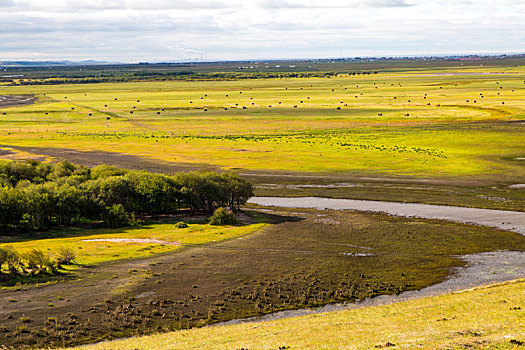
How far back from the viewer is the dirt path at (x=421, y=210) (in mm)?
64188

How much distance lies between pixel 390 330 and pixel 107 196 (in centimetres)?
4270

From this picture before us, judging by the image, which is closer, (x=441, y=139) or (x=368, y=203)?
(x=368, y=203)

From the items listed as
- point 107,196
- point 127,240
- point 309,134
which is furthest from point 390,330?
point 309,134

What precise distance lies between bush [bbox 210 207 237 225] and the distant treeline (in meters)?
4.23

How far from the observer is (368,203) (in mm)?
74938

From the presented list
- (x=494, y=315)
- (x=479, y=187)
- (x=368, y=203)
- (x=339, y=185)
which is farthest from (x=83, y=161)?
(x=494, y=315)

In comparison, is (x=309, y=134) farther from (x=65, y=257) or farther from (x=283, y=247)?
(x=65, y=257)

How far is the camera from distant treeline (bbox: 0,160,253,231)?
63.4 metres

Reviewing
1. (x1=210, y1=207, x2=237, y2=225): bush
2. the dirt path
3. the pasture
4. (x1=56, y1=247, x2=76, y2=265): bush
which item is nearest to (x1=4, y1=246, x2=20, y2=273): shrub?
the pasture

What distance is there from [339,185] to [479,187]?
1951 cm

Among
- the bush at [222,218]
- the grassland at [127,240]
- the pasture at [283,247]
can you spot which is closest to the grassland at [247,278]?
the pasture at [283,247]

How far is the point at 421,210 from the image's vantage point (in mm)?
70375

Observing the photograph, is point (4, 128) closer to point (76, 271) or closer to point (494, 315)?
point (76, 271)

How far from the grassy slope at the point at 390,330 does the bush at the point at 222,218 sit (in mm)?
27927
